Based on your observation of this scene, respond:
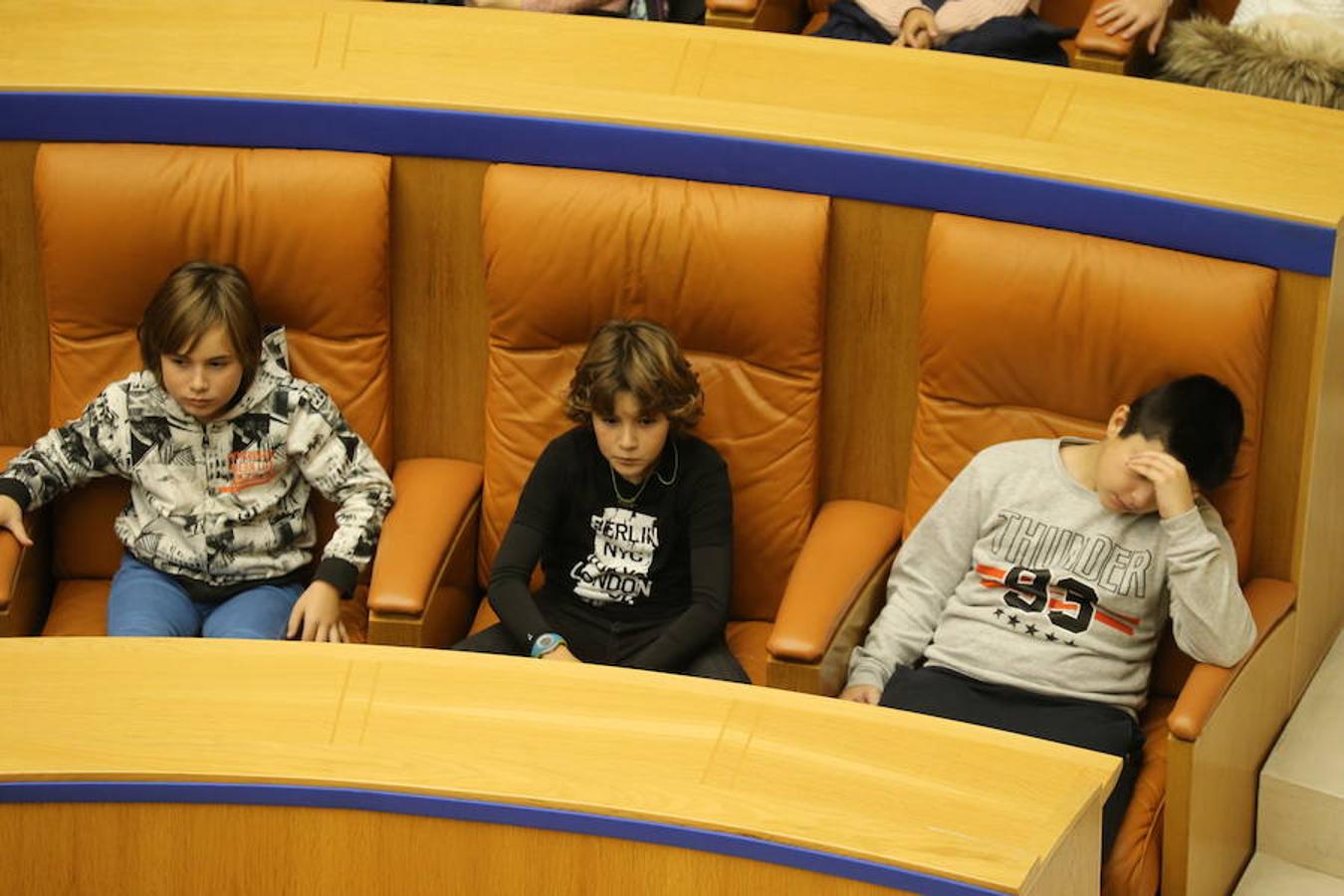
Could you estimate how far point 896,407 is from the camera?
10.1 feet

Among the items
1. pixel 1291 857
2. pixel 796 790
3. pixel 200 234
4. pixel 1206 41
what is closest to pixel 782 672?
pixel 796 790

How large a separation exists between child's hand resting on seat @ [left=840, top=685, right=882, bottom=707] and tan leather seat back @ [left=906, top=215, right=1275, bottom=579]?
12.5 inches

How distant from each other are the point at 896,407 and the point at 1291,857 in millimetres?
863

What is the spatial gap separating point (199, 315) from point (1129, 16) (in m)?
1.64

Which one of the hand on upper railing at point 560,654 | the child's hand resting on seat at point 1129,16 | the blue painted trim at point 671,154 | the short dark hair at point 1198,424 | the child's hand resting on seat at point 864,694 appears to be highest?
the child's hand resting on seat at point 1129,16

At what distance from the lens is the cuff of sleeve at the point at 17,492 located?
3.01m

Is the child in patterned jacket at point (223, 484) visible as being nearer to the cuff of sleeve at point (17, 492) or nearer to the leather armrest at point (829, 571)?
the cuff of sleeve at point (17, 492)

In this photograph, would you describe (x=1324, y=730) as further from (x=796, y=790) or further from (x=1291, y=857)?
(x=796, y=790)

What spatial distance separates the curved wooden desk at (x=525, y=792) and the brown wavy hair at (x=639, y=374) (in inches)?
22.8

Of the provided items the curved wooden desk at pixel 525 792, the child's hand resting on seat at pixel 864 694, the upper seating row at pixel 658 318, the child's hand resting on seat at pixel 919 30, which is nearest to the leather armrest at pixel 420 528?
the upper seating row at pixel 658 318

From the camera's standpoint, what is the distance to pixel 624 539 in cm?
295

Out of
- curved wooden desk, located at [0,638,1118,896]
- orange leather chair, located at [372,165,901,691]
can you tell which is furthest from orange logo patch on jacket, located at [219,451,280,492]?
curved wooden desk, located at [0,638,1118,896]

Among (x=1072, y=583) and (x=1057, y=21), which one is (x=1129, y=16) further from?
(x=1072, y=583)

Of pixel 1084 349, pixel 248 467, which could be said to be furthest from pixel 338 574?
pixel 1084 349
